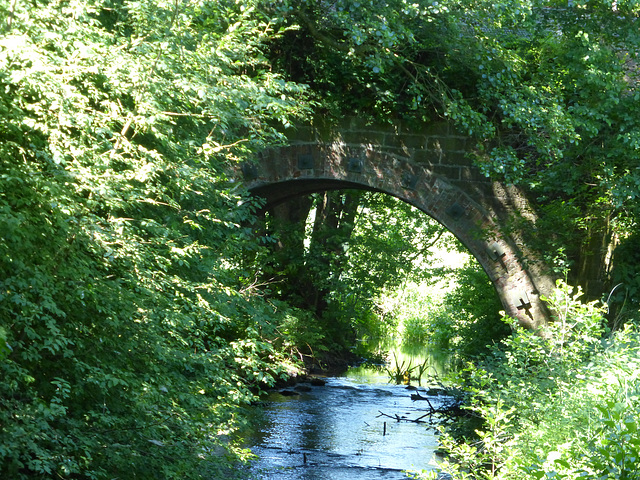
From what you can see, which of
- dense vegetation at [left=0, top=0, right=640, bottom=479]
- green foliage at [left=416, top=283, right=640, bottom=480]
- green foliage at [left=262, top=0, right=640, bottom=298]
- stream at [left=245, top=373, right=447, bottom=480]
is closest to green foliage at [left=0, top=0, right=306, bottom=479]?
dense vegetation at [left=0, top=0, right=640, bottom=479]

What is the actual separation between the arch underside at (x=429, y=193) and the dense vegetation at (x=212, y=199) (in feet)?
1.32

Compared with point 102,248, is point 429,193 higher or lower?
higher

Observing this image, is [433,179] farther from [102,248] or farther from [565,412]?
[102,248]

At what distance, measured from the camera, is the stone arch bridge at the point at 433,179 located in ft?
27.2

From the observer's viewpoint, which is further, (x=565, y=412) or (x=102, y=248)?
(x=565, y=412)

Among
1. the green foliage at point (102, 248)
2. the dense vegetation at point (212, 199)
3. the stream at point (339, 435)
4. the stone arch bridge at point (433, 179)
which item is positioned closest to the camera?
the green foliage at point (102, 248)

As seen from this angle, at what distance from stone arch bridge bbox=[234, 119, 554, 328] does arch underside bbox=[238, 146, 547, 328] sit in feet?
0.03

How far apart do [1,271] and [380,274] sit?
9.29m

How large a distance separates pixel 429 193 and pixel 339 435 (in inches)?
109

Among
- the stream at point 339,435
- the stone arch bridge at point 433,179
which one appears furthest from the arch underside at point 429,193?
the stream at point 339,435

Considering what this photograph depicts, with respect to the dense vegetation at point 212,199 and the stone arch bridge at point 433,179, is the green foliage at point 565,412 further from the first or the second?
the stone arch bridge at point 433,179

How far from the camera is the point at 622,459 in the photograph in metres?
3.37

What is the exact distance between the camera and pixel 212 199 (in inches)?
215

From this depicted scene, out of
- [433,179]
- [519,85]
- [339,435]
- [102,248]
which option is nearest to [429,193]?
[433,179]
